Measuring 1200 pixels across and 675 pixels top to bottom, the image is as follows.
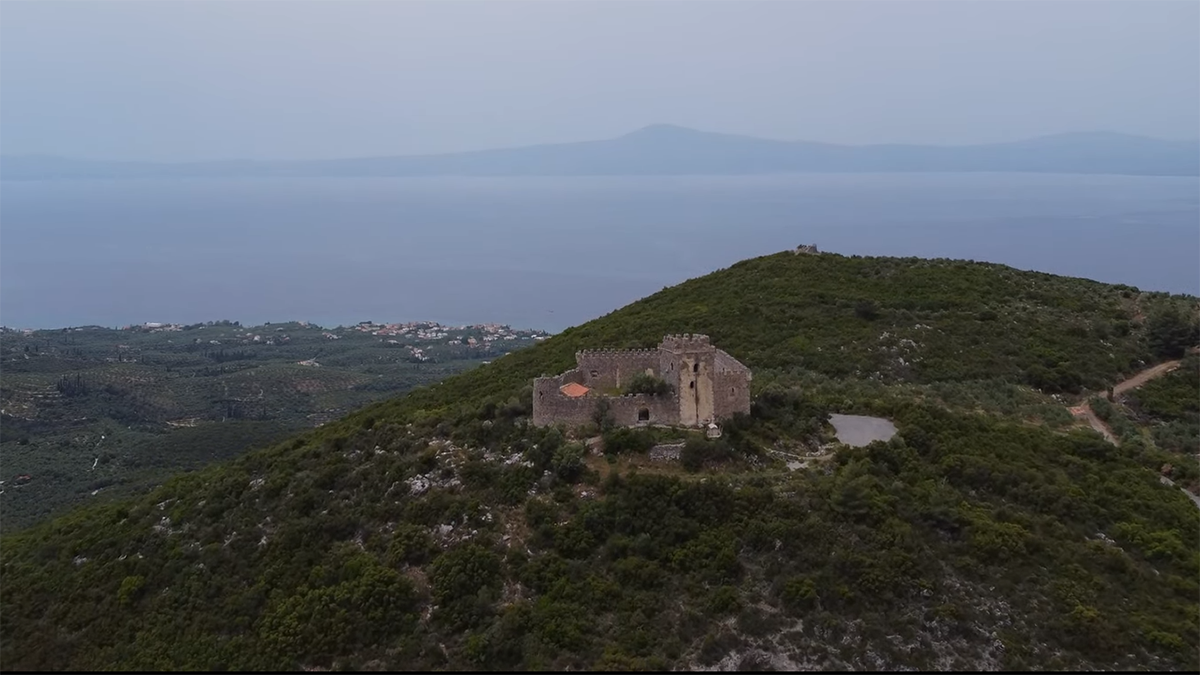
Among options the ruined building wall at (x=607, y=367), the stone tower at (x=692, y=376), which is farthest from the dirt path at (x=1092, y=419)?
the ruined building wall at (x=607, y=367)

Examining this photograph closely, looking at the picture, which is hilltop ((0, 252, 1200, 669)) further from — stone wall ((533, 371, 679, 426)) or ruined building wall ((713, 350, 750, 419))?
stone wall ((533, 371, 679, 426))

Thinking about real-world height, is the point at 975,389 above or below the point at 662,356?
below

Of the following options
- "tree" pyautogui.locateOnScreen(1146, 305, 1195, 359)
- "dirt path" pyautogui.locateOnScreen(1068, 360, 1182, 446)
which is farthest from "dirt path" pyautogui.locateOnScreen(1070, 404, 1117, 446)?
"tree" pyautogui.locateOnScreen(1146, 305, 1195, 359)

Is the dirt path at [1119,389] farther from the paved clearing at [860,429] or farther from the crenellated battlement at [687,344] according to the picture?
the crenellated battlement at [687,344]

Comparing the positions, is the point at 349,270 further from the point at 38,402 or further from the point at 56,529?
the point at 56,529

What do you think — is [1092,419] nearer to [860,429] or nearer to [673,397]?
[860,429]

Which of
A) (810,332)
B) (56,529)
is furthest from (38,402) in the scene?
(810,332)

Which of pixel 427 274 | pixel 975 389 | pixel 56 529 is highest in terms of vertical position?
pixel 975 389
